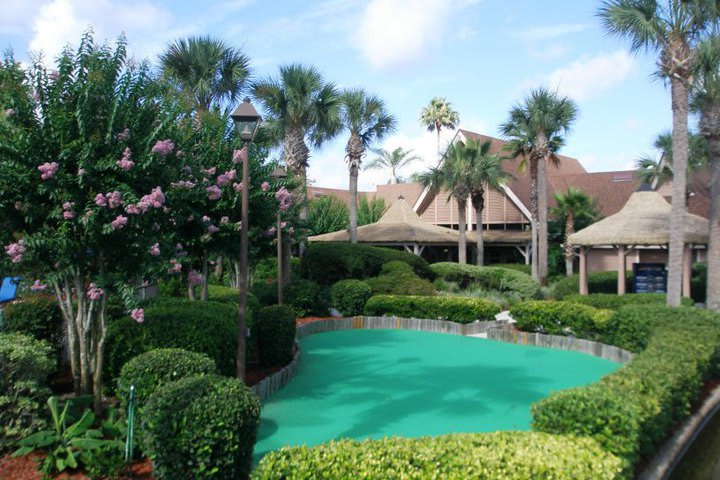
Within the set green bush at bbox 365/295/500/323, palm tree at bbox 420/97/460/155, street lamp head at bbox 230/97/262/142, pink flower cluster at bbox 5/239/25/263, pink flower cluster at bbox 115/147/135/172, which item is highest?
palm tree at bbox 420/97/460/155

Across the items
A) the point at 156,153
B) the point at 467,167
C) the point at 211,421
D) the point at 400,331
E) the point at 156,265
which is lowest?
the point at 400,331

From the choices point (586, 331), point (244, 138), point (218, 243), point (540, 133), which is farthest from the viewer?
point (540, 133)

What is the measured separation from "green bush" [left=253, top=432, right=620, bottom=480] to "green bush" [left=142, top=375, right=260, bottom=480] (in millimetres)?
589

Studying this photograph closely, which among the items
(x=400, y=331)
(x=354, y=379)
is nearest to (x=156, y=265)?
(x=354, y=379)

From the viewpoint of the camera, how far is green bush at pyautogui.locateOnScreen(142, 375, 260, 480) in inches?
189

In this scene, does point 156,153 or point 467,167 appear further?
point 467,167

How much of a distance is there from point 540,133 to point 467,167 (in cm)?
349

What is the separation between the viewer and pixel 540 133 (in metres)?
24.0

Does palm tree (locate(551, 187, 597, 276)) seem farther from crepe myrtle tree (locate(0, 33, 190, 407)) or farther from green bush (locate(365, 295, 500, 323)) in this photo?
crepe myrtle tree (locate(0, 33, 190, 407))

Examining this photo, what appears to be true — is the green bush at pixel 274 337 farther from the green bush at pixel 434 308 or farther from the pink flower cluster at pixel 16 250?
the green bush at pixel 434 308

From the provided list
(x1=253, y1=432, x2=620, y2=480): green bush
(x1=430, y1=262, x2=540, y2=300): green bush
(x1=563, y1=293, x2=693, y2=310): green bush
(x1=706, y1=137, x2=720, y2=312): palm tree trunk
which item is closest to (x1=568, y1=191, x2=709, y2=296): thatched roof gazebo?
(x1=563, y1=293, x2=693, y2=310): green bush

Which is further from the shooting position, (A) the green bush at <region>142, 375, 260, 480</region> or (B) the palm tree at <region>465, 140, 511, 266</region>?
(B) the palm tree at <region>465, 140, 511, 266</region>

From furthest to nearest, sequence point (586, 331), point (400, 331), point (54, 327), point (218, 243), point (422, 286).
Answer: point (422, 286), point (400, 331), point (586, 331), point (218, 243), point (54, 327)

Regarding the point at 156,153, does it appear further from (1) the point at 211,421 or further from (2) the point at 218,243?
(2) the point at 218,243
